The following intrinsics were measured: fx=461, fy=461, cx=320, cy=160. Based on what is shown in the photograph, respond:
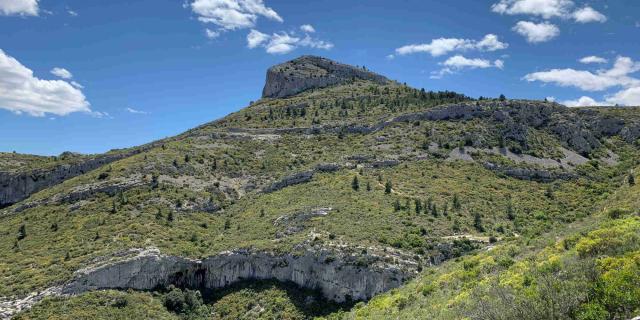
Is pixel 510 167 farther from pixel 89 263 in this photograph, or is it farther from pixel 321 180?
pixel 89 263

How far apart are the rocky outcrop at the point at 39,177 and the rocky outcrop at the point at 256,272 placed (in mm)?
59798

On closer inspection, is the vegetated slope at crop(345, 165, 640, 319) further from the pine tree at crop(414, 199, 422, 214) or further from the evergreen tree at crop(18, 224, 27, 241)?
the evergreen tree at crop(18, 224, 27, 241)

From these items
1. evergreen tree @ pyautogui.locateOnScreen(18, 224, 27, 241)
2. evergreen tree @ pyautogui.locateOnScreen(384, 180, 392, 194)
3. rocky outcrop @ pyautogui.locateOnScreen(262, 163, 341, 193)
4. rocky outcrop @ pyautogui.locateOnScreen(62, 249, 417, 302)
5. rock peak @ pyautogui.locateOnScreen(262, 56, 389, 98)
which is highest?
rock peak @ pyautogui.locateOnScreen(262, 56, 389, 98)

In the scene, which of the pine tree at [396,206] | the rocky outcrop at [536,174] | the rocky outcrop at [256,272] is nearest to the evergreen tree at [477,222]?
the pine tree at [396,206]

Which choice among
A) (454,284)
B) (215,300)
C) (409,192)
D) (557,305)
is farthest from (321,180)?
(557,305)

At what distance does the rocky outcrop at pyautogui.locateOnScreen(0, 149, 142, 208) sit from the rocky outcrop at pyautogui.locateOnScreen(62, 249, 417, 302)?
196 ft

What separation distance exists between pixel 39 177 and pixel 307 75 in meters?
94.7

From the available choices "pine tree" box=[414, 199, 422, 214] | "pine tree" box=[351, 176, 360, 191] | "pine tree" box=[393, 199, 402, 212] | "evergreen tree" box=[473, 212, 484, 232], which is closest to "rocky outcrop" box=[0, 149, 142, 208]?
"pine tree" box=[351, 176, 360, 191]

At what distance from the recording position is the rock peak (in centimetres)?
17162

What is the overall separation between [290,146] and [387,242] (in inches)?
2278

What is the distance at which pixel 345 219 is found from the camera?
66562 mm

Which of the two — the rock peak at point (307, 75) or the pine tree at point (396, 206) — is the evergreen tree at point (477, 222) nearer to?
the pine tree at point (396, 206)

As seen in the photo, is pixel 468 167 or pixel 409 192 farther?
pixel 468 167

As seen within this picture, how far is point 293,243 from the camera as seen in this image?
6209 centimetres
